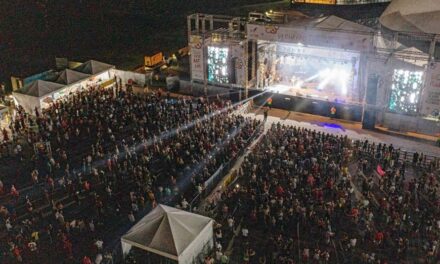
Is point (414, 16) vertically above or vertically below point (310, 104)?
above

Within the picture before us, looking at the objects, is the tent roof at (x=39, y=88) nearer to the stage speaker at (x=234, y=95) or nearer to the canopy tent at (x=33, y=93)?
the canopy tent at (x=33, y=93)

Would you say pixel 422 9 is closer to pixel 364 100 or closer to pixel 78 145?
pixel 364 100

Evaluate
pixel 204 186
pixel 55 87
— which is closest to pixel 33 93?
pixel 55 87

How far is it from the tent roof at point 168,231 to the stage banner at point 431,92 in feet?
48.3

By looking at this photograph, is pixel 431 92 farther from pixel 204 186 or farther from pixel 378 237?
pixel 204 186

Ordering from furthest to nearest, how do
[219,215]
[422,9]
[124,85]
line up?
1. [124,85]
2. [422,9]
3. [219,215]

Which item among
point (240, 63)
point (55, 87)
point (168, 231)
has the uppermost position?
point (240, 63)

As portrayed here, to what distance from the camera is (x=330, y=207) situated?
17.8m

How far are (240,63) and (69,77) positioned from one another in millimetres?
10413

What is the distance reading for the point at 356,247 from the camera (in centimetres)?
1677

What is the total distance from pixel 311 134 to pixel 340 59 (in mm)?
7737

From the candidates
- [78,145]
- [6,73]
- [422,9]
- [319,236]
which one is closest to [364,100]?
[422,9]

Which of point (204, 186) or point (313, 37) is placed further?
point (313, 37)

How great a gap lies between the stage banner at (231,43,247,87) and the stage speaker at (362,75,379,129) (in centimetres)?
755
